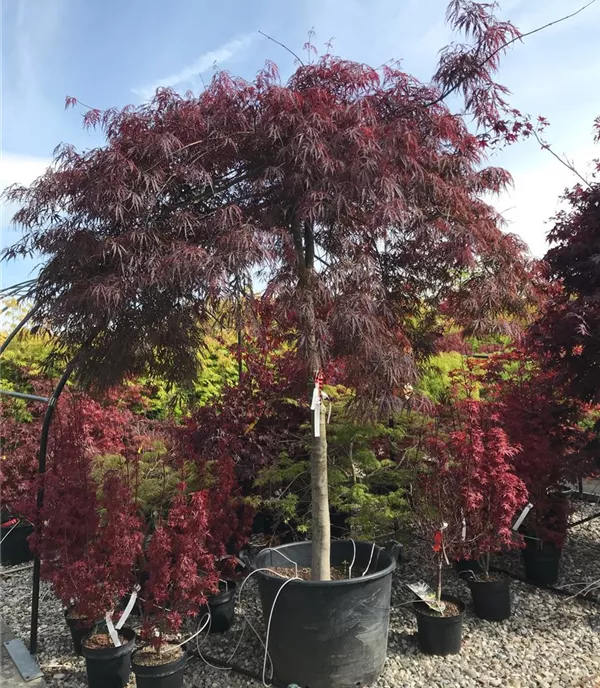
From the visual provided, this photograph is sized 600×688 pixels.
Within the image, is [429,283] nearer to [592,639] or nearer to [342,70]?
[342,70]

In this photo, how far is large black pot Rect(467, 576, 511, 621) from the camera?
11.4 ft

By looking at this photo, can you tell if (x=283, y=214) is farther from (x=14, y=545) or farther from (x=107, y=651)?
(x=14, y=545)

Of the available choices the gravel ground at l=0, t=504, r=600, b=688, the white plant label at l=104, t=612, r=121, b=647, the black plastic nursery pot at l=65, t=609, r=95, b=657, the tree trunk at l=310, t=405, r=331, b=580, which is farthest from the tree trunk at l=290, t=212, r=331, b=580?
the black plastic nursery pot at l=65, t=609, r=95, b=657

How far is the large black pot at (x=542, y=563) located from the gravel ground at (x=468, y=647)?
0.30 ft

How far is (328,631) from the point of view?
9.32 ft

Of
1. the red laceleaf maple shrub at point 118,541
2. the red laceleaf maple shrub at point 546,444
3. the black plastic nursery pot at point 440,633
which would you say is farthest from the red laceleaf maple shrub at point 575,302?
the red laceleaf maple shrub at point 118,541

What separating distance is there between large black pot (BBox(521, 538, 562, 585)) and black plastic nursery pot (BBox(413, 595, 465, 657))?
3.64 feet


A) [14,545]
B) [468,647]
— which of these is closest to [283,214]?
[468,647]

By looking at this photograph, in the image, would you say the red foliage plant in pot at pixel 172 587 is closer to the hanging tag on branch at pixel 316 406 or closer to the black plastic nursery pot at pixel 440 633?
the hanging tag on branch at pixel 316 406

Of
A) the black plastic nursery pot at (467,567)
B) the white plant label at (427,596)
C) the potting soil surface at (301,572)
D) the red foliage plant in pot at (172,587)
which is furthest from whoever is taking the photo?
the black plastic nursery pot at (467,567)

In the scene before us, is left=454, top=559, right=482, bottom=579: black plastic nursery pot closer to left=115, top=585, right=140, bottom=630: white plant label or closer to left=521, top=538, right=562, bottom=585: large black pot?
left=521, top=538, right=562, bottom=585: large black pot

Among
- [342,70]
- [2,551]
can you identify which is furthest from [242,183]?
[2,551]

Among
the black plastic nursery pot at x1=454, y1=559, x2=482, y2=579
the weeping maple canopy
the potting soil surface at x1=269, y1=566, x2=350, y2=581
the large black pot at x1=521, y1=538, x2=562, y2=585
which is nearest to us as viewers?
the weeping maple canopy

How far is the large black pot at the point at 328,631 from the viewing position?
9.32ft
